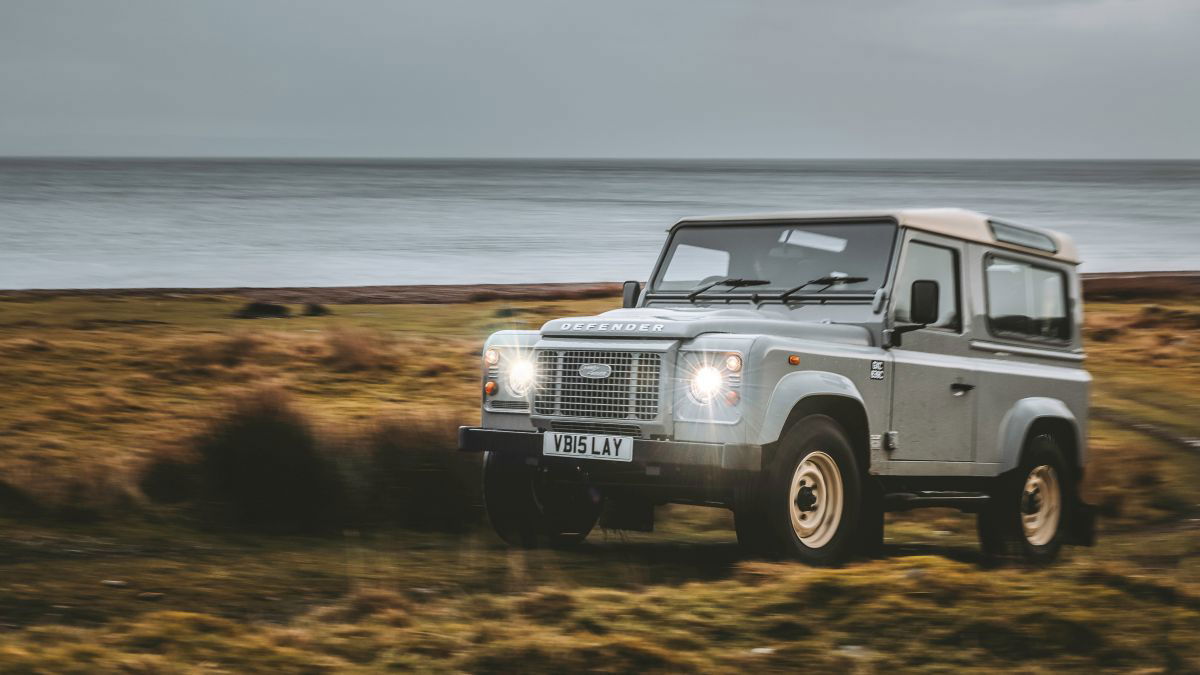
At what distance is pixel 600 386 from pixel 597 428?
23 cm

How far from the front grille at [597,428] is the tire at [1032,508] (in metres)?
3.03

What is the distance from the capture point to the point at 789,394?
7199mm

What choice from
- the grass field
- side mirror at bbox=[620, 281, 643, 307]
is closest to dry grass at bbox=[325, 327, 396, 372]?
the grass field

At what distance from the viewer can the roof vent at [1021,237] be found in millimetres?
9391

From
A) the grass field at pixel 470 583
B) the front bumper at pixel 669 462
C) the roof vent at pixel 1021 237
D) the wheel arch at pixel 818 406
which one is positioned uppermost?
the roof vent at pixel 1021 237

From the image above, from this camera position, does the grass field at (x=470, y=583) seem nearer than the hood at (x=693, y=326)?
Yes

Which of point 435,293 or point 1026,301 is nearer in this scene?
point 1026,301

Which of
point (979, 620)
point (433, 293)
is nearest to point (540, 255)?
point (433, 293)

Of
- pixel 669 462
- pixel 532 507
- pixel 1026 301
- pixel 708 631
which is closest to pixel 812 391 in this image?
pixel 669 462

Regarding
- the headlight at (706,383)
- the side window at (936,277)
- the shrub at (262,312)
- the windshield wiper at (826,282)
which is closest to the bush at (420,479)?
the windshield wiper at (826,282)

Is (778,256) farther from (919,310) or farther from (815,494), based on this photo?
(815,494)

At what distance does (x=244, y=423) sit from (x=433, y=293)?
71.7 ft

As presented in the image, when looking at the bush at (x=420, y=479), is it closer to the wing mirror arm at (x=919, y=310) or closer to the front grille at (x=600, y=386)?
the front grille at (x=600, y=386)

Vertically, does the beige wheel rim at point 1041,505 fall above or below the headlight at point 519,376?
below
